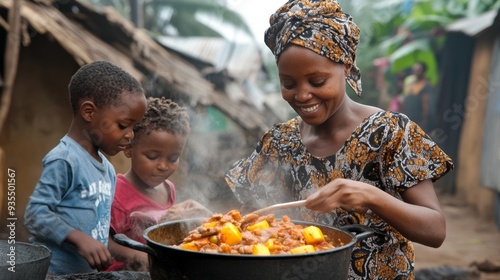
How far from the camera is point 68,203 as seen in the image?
2.69m

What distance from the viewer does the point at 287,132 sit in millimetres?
2941

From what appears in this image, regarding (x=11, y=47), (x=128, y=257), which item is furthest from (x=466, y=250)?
(x=128, y=257)

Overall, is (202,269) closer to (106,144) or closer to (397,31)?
(106,144)

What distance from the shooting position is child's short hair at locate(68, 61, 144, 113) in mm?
2824

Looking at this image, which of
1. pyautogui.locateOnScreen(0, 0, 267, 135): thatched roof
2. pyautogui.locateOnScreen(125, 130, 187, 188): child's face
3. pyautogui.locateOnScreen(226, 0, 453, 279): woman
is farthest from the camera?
pyautogui.locateOnScreen(0, 0, 267, 135): thatched roof

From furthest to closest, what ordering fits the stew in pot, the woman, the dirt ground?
the dirt ground < the woman < the stew in pot

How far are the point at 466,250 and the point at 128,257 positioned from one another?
8347mm

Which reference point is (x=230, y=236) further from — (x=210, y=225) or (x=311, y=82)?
(x=311, y=82)

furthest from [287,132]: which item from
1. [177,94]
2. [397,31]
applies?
[397,31]

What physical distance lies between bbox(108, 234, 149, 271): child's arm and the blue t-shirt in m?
0.19

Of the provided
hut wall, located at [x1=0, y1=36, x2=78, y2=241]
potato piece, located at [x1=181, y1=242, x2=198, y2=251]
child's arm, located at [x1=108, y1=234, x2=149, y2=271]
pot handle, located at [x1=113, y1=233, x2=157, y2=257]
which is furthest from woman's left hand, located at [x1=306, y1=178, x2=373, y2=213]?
hut wall, located at [x1=0, y1=36, x2=78, y2=241]

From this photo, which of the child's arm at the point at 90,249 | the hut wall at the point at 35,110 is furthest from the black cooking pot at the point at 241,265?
the hut wall at the point at 35,110

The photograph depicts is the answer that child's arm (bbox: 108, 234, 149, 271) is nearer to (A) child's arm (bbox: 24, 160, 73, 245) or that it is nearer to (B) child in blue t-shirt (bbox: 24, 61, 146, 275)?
(B) child in blue t-shirt (bbox: 24, 61, 146, 275)

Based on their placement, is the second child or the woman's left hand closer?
the woman's left hand
